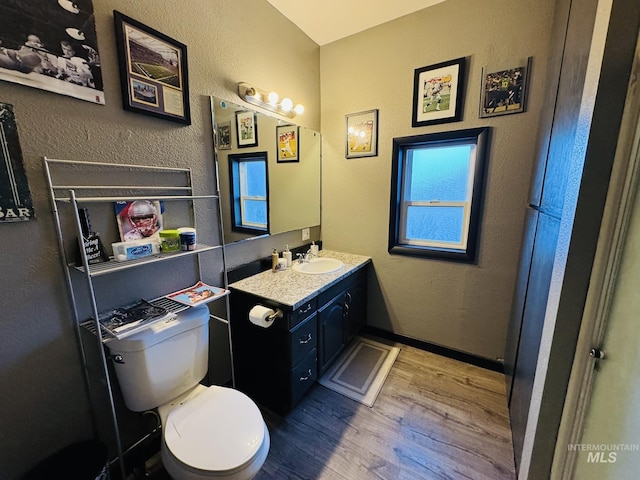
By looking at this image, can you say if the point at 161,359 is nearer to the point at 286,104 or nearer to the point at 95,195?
the point at 95,195

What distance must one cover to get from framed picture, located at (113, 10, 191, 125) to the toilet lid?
1352mm

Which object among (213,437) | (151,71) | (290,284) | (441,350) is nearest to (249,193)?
(290,284)

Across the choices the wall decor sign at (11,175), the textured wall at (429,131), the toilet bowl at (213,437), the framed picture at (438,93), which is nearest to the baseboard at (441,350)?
the textured wall at (429,131)

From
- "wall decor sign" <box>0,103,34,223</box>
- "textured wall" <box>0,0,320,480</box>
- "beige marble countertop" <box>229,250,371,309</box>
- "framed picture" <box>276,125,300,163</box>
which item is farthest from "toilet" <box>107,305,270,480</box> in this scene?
"framed picture" <box>276,125,300,163</box>

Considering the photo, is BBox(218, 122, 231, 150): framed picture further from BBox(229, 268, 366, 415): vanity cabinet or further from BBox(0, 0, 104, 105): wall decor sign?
BBox(229, 268, 366, 415): vanity cabinet

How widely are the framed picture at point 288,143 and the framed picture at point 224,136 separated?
0.46m

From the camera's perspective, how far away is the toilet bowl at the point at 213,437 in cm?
91

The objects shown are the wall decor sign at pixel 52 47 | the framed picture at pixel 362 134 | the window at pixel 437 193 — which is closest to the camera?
the wall decor sign at pixel 52 47

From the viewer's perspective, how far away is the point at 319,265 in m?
2.19

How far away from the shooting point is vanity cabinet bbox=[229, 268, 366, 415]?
1.46 m

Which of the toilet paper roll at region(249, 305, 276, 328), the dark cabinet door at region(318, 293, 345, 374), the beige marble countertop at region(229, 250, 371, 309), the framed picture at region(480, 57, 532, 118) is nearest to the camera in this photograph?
the toilet paper roll at region(249, 305, 276, 328)

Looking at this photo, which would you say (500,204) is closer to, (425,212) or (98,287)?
(425,212)

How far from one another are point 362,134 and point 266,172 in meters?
0.90

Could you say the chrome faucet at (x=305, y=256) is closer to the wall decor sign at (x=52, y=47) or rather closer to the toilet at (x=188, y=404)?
the toilet at (x=188, y=404)
